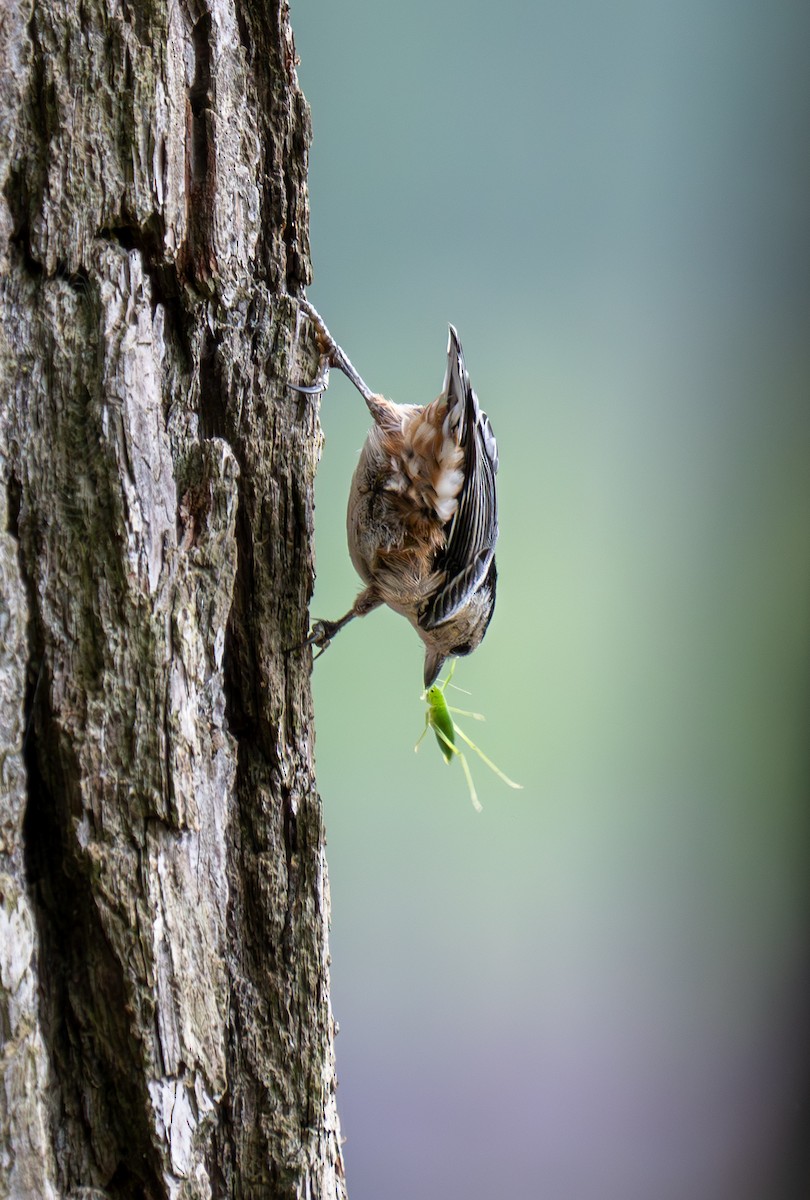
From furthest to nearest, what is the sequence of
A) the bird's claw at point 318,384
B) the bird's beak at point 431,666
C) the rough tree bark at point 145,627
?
the bird's beak at point 431,666 → the bird's claw at point 318,384 → the rough tree bark at point 145,627

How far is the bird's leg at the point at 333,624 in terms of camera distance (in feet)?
2.93

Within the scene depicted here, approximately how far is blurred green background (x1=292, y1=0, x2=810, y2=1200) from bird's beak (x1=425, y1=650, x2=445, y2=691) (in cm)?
30

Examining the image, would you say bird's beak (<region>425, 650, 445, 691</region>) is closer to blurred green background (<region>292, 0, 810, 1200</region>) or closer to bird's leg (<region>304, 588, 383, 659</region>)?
bird's leg (<region>304, 588, 383, 659</region>)

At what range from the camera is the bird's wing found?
2.99ft

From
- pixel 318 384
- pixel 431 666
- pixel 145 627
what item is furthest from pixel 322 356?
pixel 431 666

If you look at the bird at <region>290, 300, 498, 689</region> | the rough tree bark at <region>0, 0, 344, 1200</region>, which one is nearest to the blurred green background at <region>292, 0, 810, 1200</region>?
the bird at <region>290, 300, 498, 689</region>

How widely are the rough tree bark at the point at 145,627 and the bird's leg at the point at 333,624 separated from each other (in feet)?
0.22

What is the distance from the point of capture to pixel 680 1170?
164 cm

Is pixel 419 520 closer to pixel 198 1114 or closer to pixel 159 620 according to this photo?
pixel 159 620

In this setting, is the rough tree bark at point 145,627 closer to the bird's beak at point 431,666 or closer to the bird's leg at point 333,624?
the bird's leg at point 333,624

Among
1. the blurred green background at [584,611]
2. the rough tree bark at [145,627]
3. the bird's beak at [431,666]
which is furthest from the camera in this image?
the blurred green background at [584,611]

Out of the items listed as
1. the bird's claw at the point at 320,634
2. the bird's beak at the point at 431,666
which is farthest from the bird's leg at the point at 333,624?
the bird's beak at the point at 431,666

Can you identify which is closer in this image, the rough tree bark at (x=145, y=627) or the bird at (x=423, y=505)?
the rough tree bark at (x=145, y=627)

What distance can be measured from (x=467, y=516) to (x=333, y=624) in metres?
0.19
